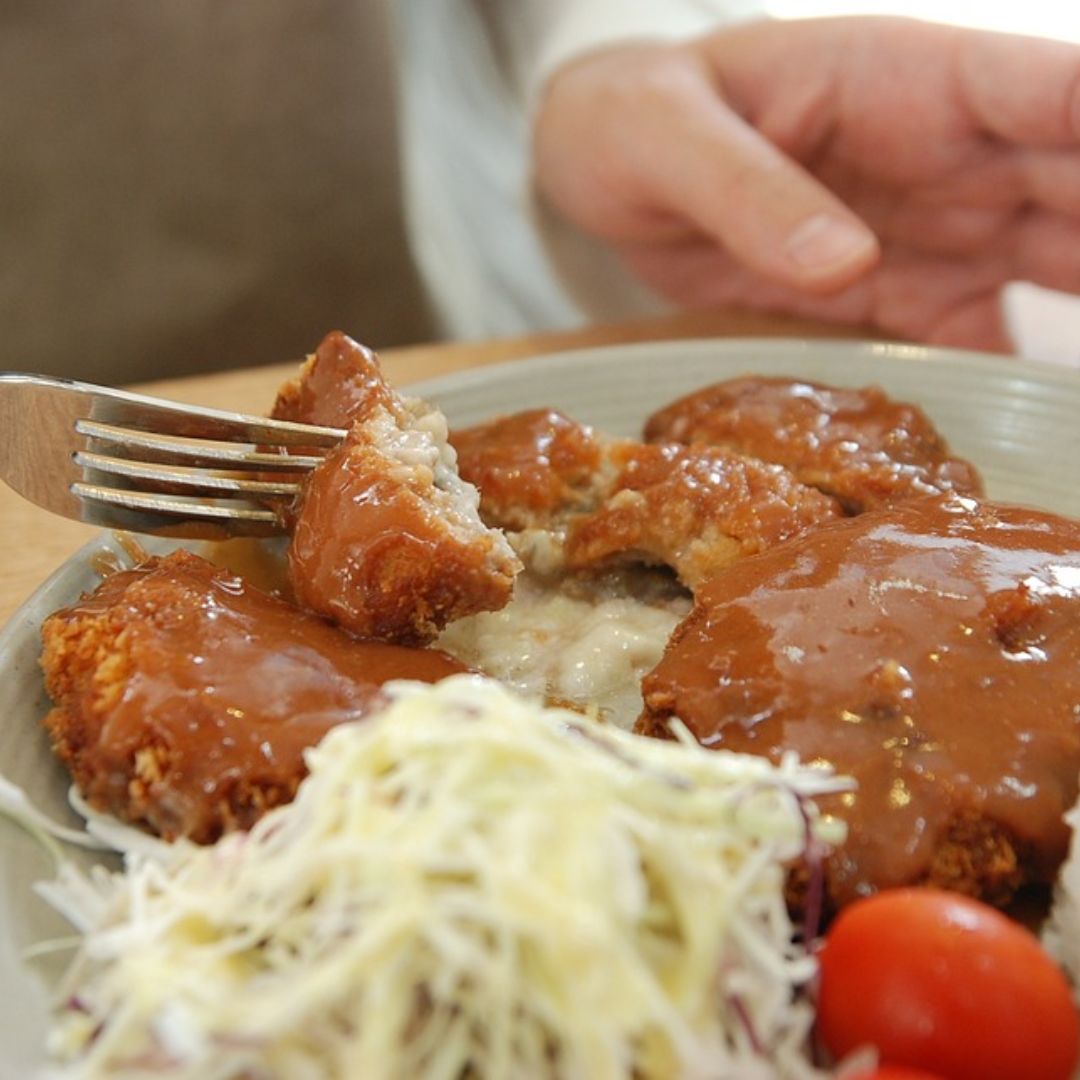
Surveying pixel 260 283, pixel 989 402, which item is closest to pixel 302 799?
pixel 989 402

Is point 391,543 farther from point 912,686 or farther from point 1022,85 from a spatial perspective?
point 1022,85

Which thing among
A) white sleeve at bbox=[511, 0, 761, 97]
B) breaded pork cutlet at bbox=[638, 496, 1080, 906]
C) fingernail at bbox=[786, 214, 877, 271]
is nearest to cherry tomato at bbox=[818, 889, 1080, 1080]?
breaded pork cutlet at bbox=[638, 496, 1080, 906]

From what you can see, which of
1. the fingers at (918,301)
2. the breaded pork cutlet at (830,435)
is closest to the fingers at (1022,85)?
the fingers at (918,301)

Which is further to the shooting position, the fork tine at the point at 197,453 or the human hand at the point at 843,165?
the human hand at the point at 843,165

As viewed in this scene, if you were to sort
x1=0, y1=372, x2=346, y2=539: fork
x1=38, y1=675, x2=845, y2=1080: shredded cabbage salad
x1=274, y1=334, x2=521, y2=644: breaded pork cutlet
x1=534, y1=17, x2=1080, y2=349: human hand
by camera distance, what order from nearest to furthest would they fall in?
x1=38, y1=675, x2=845, y2=1080: shredded cabbage salad, x1=274, y1=334, x2=521, y2=644: breaded pork cutlet, x1=0, y1=372, x2=346, y2=539: fork, x1=534, y1=17, x2=1080, y2=349: human hand

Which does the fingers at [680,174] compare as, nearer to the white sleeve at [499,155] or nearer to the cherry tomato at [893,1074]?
the white sleeve at [499,155]

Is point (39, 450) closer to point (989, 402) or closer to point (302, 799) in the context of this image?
point (302, 799)

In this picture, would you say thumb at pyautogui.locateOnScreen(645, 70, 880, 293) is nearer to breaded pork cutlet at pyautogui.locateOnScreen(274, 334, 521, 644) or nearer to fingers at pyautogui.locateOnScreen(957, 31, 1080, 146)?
fingers at pyautogui.locateOnScreen(957, 31, 1080, 146)
